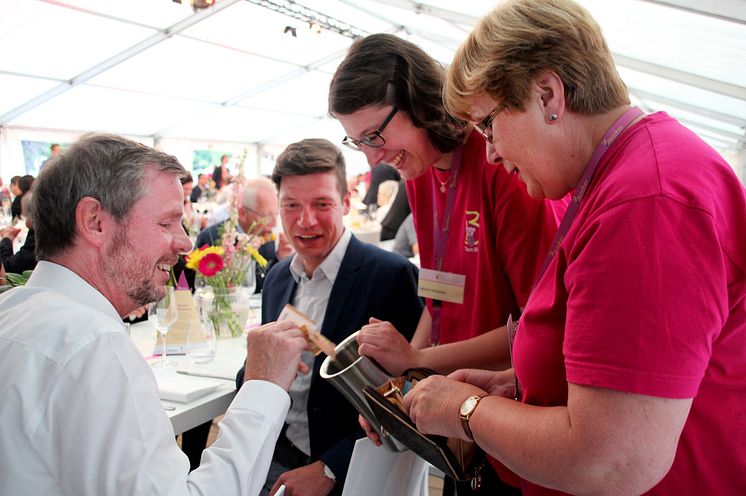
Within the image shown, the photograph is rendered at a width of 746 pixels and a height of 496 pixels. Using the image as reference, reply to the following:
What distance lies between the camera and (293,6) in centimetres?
898

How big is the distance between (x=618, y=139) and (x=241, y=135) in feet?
54.3

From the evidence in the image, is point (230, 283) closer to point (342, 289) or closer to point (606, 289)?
point (342, 289)

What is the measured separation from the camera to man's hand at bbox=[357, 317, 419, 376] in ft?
5.16

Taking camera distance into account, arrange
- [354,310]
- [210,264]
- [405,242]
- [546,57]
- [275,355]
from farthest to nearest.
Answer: [405,242] → [210,264] → [354,310] → [275,355] → [546,57]

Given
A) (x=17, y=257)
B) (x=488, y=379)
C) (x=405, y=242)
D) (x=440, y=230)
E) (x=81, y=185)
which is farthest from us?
(x=405, y=242)

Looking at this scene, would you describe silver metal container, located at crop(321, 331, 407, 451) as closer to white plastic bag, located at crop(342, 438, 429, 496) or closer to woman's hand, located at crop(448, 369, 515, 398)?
white plastic bag, located at crop(342, 438, 429, 496)

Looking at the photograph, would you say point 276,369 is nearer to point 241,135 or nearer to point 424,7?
point 424,7

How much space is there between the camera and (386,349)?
1584 millimetres

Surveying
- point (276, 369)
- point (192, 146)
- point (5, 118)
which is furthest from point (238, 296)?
point (192, 146)

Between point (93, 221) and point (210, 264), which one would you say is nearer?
point (93, 221)

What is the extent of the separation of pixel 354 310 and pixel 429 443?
104cm

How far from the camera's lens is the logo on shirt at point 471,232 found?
1.58m

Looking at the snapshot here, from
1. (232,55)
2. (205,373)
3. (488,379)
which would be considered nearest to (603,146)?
(488,379)

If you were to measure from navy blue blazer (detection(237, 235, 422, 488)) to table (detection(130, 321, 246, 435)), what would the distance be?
0.39 ft
